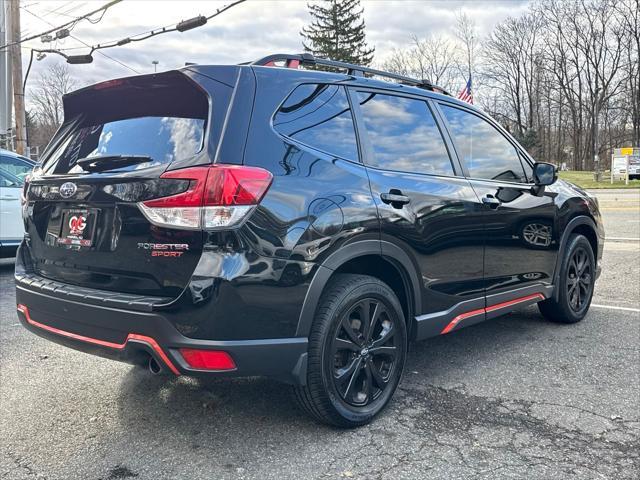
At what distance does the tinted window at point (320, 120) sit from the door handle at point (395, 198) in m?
0.27

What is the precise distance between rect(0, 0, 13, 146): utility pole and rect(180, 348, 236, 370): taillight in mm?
16528

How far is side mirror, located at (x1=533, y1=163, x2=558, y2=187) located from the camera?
4.46m

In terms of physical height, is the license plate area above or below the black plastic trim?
above

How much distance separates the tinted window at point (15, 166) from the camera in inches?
300

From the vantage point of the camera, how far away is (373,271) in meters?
3.35

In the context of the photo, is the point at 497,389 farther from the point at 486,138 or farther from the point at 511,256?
the point at 486,138

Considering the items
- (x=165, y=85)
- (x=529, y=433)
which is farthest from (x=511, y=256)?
(x=165, y=85)

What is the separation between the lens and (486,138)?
432 cm

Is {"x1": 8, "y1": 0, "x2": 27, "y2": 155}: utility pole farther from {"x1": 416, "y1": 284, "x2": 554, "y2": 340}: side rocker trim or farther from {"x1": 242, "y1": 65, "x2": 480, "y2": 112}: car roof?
{"x1": 416, "y1": 284, "x2": 554, "y2": 340}: side rocker trim

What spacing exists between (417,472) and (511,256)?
2068 millimetres

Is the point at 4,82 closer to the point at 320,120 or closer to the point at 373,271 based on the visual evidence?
the point at 320,120

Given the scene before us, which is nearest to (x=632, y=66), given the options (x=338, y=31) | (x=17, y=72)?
(x=338, y=31)

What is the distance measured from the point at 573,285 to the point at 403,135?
8.38ft

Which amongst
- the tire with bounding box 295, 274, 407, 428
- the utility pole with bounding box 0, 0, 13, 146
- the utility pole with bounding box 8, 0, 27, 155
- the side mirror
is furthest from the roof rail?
the utility pole with bounding box 0, 0, 13, 146
